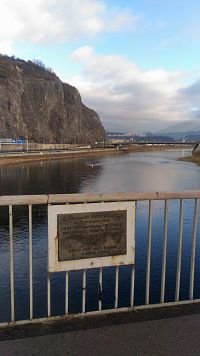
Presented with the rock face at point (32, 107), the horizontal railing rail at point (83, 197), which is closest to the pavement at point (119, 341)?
the horizontal railing rail at point (83, 197)

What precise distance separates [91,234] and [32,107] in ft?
522

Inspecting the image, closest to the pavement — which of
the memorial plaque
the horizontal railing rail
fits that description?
the memorial plaque

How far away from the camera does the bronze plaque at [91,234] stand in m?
4.67

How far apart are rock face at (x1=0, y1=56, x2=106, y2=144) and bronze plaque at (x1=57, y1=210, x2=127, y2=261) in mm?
133748

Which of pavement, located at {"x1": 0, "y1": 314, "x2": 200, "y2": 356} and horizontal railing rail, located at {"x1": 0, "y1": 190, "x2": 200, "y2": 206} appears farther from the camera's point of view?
horizontal railing rail, located at {"x1": 0, "y1": 190, "x2": 200, "y2": 206}

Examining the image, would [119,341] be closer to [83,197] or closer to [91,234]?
[91,234]

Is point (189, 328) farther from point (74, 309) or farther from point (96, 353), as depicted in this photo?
point (74, 309)

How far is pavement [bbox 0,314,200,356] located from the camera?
13.0 ft

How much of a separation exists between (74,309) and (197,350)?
9.02m

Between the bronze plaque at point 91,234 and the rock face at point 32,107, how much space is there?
13375 cm

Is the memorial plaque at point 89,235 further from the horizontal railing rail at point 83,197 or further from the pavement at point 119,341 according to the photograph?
the pavement at point 119,341

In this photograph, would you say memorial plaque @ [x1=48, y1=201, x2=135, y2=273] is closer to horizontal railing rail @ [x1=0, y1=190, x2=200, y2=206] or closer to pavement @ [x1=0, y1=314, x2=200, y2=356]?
horizontal railing rail @ [x1=0, y1=190, x2=200, y2=206]

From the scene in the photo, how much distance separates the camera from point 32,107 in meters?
159

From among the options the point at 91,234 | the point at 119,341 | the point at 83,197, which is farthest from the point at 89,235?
the point at 119,341
